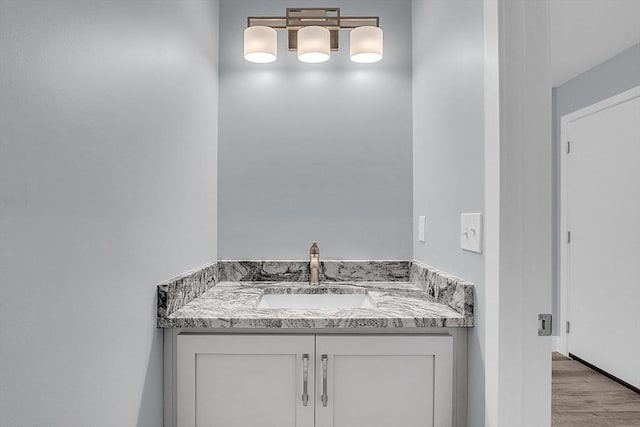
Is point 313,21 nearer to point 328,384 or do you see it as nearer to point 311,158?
point 311,158

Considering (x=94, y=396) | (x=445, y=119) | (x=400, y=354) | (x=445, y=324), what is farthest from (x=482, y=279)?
(x=94, y=396)

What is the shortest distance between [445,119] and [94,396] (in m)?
1.38

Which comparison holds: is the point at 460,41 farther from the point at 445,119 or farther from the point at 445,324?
the point at 445,324

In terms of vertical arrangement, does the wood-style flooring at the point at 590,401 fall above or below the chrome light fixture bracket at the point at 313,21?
below

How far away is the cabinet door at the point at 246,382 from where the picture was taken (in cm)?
136

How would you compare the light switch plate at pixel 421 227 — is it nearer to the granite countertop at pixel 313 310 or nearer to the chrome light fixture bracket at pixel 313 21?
the granite countertop at pixel 313 310

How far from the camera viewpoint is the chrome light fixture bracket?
6.36 ft

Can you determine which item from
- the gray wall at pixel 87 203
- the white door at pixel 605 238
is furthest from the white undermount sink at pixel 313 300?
the white door at pixel 605 238

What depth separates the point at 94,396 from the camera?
953mm

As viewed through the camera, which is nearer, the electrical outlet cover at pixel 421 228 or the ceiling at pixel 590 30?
the electrical outlet cover at pixel 421 228

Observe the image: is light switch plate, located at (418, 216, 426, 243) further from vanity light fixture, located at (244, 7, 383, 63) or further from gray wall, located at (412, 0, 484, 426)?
vanity light fixture, located at (244, 7, 383, 63)

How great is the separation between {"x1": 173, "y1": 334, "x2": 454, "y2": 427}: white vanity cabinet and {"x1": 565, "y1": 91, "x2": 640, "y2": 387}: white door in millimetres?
2290

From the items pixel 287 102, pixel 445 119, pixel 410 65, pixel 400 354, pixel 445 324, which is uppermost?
pixel 410 65

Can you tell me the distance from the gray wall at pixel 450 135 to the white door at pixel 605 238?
1842 mm
